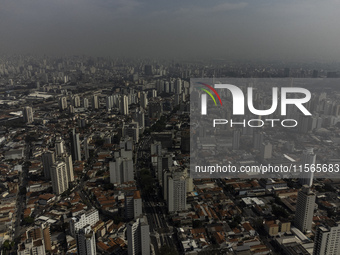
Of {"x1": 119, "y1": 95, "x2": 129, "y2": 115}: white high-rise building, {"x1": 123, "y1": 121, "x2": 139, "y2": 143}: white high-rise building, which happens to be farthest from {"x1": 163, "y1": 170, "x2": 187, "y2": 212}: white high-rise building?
{"x1": 119, "y1": 95, "x2": 129, "y2": 115}: white high-rise building

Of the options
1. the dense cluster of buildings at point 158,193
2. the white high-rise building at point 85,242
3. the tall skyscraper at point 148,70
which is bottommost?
the dense cluster of buildings at point 158,193

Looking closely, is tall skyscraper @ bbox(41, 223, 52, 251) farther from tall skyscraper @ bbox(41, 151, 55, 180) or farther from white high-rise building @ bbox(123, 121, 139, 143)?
white high-rise building @ bbox(123, 121, 139, 143)

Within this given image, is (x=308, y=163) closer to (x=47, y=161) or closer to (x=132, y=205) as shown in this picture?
(x=132, y=205)

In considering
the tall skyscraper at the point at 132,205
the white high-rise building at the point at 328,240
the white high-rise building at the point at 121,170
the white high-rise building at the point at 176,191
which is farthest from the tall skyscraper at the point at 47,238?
the white high-rise building at the point at 328,240

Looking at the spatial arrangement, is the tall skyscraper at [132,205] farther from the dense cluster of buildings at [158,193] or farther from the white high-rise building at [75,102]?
the white high-rise building at [75,102]

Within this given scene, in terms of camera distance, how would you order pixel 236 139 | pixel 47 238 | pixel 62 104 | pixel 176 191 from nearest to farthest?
pixel 47 238
pixel 176 191
pixel 236 139
pixel 62 104

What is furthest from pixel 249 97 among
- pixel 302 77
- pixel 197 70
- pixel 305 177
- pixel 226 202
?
pixel 197 70

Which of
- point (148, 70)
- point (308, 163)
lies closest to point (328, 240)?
point (308, 163)
